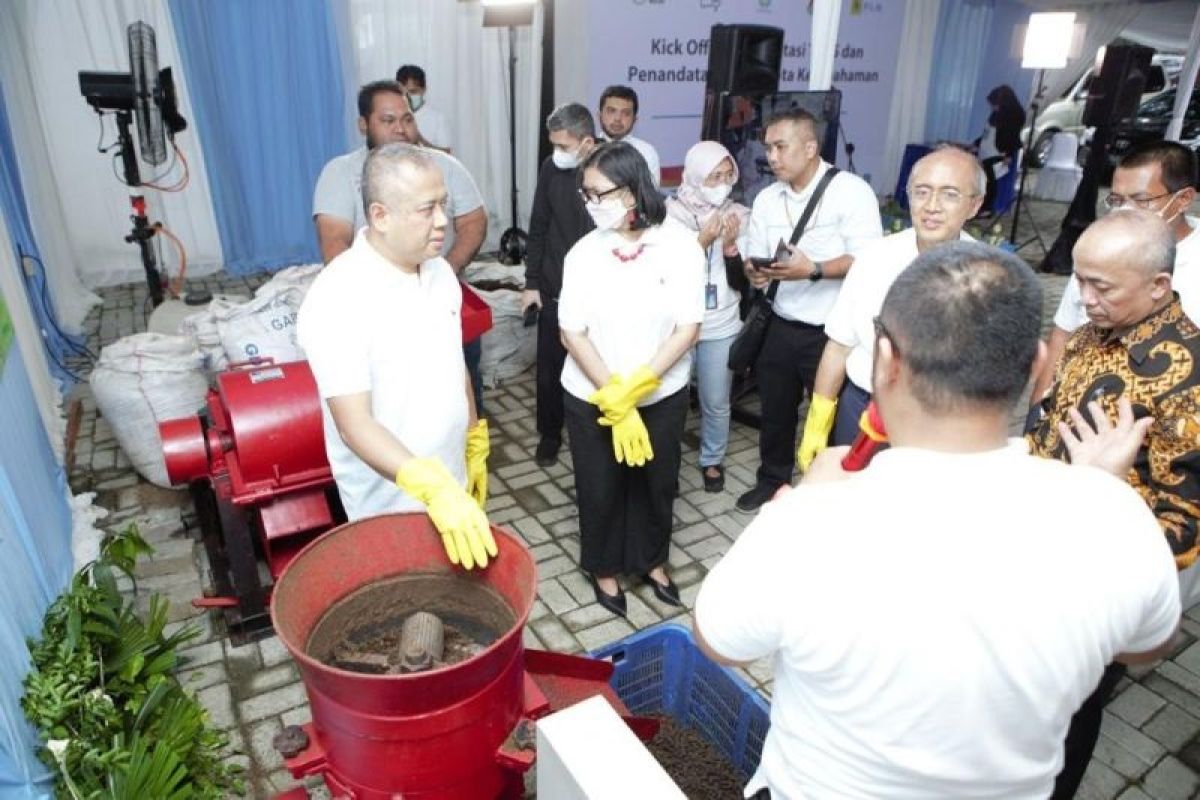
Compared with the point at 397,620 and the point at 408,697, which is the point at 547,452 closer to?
the point at 397,620

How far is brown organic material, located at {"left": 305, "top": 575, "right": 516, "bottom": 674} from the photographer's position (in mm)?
1669

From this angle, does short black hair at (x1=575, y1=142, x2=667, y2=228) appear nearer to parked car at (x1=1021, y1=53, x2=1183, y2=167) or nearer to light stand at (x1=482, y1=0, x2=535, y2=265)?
light stand at (x1=482, y1=0, x2=535, y2=265)

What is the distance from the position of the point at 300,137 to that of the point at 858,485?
704cm

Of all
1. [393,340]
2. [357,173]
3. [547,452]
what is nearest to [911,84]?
[547,452]

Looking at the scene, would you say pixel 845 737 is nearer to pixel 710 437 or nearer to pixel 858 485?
pixel 858 485

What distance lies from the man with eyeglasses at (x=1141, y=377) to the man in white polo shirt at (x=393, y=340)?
1559 mm

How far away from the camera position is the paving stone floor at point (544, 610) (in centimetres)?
251

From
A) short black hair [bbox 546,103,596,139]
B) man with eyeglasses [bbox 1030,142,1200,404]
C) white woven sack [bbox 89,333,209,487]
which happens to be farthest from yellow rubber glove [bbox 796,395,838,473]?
white woven sack [bbox 89,333,209,487]

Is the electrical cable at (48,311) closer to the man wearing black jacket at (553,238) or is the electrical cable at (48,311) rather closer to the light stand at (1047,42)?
the man wearing black jacket at (553,238)

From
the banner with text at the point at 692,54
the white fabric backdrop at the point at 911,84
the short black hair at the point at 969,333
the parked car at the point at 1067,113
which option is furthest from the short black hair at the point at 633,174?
the parked car at the point at 1067,113

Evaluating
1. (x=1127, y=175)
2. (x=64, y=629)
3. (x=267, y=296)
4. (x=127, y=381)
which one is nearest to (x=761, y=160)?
(x=1127, y=175)

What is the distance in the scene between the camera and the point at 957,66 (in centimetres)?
1083

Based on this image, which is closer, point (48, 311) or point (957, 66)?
point (48, 311)

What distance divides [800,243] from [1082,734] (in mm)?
2155
